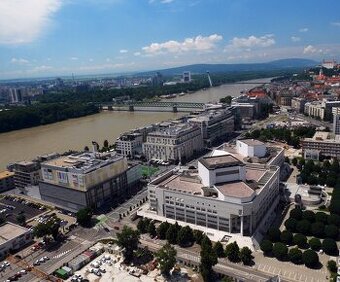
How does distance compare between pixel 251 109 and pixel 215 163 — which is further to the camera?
pixel 251 109

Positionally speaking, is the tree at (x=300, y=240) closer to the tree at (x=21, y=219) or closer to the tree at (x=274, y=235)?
the tree at (x=274, y=235)

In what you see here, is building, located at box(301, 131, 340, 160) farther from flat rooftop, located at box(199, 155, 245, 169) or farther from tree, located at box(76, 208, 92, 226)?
tree, located at box(76, 208, 92, 226)

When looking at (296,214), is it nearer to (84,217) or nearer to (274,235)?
(274,235)

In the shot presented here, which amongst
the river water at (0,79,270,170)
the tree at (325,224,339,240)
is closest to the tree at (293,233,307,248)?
the tree at (325,224,339,240)

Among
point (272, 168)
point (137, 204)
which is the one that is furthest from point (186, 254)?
point (272, 168)

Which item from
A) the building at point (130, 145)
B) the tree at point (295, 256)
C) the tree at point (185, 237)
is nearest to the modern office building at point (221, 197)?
the tree at point (185, 237)

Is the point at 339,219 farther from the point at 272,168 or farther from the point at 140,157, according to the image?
the point at 140,157
